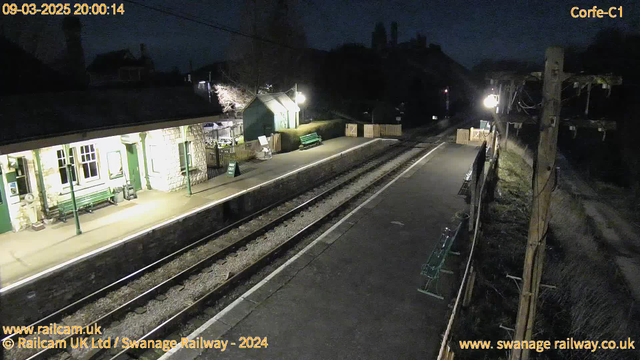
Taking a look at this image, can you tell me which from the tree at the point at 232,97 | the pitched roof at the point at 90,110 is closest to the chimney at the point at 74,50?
the pitched roof at the point at 90,110

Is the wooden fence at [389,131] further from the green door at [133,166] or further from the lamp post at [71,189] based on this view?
the lamp post at [71,189]

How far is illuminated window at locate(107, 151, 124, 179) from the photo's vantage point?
527 inches

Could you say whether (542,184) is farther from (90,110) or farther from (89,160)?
(89,160)

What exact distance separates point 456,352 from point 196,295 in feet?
18.5

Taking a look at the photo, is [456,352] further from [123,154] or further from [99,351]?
[123,154]

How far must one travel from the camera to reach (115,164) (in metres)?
13.6

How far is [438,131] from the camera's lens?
37.2m

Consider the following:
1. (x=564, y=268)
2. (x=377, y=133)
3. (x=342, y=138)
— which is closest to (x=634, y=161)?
(x=377, y=133)

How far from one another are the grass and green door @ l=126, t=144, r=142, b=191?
11.9m

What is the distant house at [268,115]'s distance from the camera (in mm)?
25516

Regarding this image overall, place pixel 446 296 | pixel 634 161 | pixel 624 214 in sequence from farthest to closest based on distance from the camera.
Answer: pixel 634 161, pixel 624 214, pixel 446 296

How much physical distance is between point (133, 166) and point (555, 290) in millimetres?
13879

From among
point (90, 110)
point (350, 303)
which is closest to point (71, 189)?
point (90, 110)

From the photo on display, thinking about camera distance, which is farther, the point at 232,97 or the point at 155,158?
the point at 232,97
